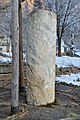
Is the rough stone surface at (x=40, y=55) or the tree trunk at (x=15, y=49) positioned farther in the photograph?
the rough stone surface at (x=40, y=55)

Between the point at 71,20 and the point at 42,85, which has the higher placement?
the point at 71,20

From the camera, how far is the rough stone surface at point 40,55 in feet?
22.7

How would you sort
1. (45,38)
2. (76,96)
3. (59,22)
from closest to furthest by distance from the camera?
(45,38)
(76,96)
(59,22)

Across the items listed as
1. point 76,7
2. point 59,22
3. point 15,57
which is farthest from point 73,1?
point 15,57

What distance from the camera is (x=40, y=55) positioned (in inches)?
272

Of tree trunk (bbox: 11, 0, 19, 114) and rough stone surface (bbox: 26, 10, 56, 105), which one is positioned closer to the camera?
tree trunk (bbox: 11, 0, 19, 114)

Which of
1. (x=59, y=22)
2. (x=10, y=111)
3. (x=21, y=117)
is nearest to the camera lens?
(x=21, y=117)

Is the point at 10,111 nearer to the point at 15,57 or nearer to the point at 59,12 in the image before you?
the point at 15,57

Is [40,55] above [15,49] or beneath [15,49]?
beneath

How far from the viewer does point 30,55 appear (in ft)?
23.0

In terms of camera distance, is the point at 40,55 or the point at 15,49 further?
the point at 40,55

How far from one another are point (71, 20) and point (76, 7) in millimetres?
1232

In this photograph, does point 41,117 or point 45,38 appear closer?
point 41,117

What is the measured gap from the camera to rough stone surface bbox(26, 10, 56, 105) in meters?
6.91
